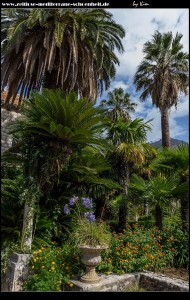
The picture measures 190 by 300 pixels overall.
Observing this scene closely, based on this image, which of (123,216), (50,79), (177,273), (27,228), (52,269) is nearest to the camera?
(52,269)

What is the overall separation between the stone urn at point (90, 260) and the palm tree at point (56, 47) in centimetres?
571

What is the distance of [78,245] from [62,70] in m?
5.92

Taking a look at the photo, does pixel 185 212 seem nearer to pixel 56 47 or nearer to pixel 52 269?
pixel 52 269

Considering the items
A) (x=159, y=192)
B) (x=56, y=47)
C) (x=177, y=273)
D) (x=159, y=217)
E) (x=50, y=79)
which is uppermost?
(x=56, y=47)

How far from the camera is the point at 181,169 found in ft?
25.9

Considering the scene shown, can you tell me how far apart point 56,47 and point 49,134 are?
446 centimetres

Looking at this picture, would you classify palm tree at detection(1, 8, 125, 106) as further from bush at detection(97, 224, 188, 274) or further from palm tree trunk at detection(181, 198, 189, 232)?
bush at detection(97, 224, 188, 274)

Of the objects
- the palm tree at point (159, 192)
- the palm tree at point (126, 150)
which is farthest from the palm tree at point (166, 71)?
the palm tree at point (159, 192)

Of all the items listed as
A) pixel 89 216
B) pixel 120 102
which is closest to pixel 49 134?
pixel 89 216

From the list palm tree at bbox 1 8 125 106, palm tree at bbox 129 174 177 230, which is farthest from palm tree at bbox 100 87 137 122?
palm tree at bbox 129 174 177 230

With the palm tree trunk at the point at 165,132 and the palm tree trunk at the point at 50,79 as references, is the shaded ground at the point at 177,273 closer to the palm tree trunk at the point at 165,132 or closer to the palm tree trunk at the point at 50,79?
the palm tree trunk at the point at 50,79

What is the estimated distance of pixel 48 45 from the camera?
9.21 m

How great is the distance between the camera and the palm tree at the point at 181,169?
24.6 ft
